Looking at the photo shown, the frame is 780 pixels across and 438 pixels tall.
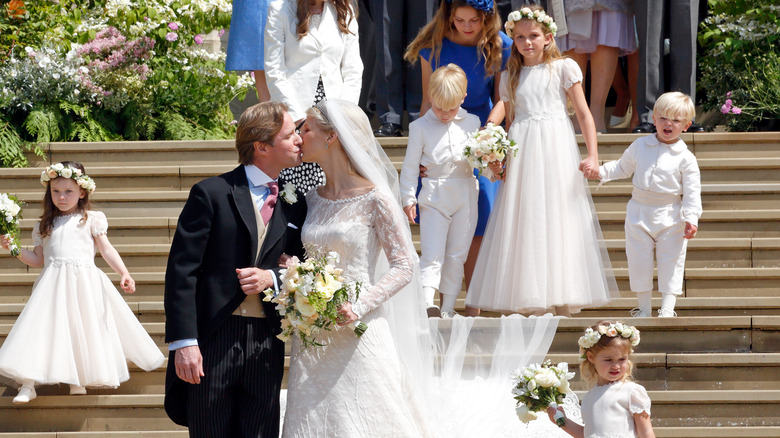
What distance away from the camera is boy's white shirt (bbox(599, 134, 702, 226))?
22.1 ft

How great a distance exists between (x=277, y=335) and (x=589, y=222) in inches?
117

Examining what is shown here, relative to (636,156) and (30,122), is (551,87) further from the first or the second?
(30,122)

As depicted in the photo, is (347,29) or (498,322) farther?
(347,29)

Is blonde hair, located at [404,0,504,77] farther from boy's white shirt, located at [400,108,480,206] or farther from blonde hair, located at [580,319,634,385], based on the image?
blonde hair, located at [580,319,634,385]

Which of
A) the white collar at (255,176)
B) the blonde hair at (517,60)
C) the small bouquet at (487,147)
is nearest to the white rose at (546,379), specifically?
the white collar at (255,176)

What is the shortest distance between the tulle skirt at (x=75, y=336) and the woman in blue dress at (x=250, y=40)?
5.12 ft

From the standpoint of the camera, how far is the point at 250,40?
23.2 feet

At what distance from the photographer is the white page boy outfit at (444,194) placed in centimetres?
691

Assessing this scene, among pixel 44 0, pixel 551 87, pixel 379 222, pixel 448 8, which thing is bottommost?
pixel 379 222

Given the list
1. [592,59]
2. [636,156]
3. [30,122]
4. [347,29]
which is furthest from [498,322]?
[30,122]

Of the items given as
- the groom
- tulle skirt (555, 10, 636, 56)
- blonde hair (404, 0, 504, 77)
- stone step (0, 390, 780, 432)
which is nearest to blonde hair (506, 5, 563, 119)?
blonde hair (404, 0, 504, 77)

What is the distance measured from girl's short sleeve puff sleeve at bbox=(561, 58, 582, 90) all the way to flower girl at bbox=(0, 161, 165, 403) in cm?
296

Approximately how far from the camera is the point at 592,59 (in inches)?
378

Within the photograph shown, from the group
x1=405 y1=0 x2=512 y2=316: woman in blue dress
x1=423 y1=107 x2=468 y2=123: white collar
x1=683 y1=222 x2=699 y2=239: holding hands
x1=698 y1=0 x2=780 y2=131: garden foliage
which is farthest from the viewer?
x1=698 y1=0 x2=780 y2=131: garden foliage
